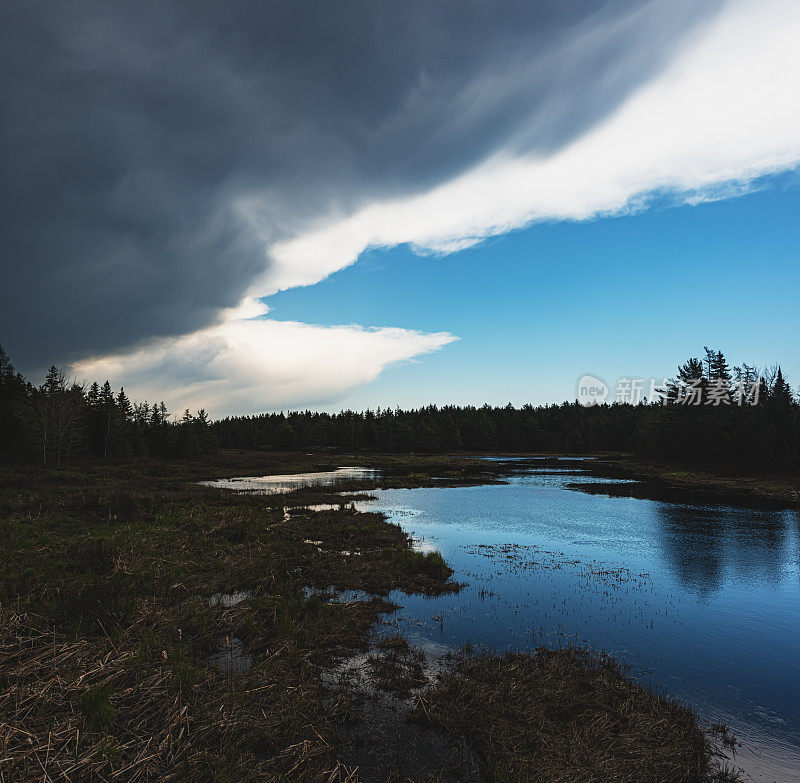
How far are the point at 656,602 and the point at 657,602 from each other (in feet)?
0.14

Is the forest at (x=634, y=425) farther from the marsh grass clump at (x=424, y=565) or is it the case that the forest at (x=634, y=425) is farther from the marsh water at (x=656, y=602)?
the marsh grass clump at (x=424, y=565)

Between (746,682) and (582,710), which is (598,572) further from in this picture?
(582,710)

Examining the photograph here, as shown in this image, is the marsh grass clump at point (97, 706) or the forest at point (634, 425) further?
the forest at point (634, 425)

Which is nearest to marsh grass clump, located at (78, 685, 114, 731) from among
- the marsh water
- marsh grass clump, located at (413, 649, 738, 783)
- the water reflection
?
marsh grass clump, located at (413, 649, 738, 783)

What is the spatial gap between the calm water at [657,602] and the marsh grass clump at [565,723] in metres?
1.33

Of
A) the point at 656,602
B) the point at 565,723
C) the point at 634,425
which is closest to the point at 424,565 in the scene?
the point at 656,602

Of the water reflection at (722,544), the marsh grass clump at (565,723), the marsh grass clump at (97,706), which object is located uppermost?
the marsh grass clump at (97,706)

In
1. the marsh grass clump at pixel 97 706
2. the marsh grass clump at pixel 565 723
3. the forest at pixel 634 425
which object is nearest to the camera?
the marsh grass clump at pixel 97 706

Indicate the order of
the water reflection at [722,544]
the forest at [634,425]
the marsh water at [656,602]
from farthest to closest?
1. the forest at [634,425]
2. the water reflection at [722,544]
3. the marsh water at [656,602]

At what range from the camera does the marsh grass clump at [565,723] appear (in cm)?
834

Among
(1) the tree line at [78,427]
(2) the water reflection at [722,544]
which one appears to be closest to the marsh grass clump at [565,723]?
(2) the water reflection at [722,544]

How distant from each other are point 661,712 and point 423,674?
19.2 feet

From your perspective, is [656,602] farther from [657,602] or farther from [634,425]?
[634,425]

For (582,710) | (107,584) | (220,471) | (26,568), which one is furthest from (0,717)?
(220,471)
